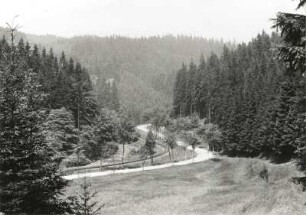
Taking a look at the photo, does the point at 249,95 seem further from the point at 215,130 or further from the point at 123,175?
the point at 123,175

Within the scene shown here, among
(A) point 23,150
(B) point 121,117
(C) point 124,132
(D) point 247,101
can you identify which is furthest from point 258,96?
(A) point 23,150

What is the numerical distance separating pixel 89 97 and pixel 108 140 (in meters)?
21.2

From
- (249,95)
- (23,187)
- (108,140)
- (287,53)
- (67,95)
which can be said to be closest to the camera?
(287,53)

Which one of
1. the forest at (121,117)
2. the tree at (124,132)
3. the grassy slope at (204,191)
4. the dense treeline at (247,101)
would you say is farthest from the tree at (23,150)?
the tree at (124,132)

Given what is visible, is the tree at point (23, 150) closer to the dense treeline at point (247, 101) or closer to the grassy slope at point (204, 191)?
the dense treeline at point (247, 101)

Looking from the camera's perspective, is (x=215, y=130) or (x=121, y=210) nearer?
(x=121, y=210)

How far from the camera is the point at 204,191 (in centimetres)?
4338

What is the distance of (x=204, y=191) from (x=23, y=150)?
1169 inches

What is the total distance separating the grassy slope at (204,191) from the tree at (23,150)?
10431mm

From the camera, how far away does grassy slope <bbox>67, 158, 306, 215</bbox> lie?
66.4ft

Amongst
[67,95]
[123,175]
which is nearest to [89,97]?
[67,95]

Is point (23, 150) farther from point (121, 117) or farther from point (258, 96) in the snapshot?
point (121, 117)

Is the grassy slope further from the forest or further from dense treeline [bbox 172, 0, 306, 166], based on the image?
dense treeline [bbox 172, 0, 306, 166]

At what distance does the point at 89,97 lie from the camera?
10769 centimetres
